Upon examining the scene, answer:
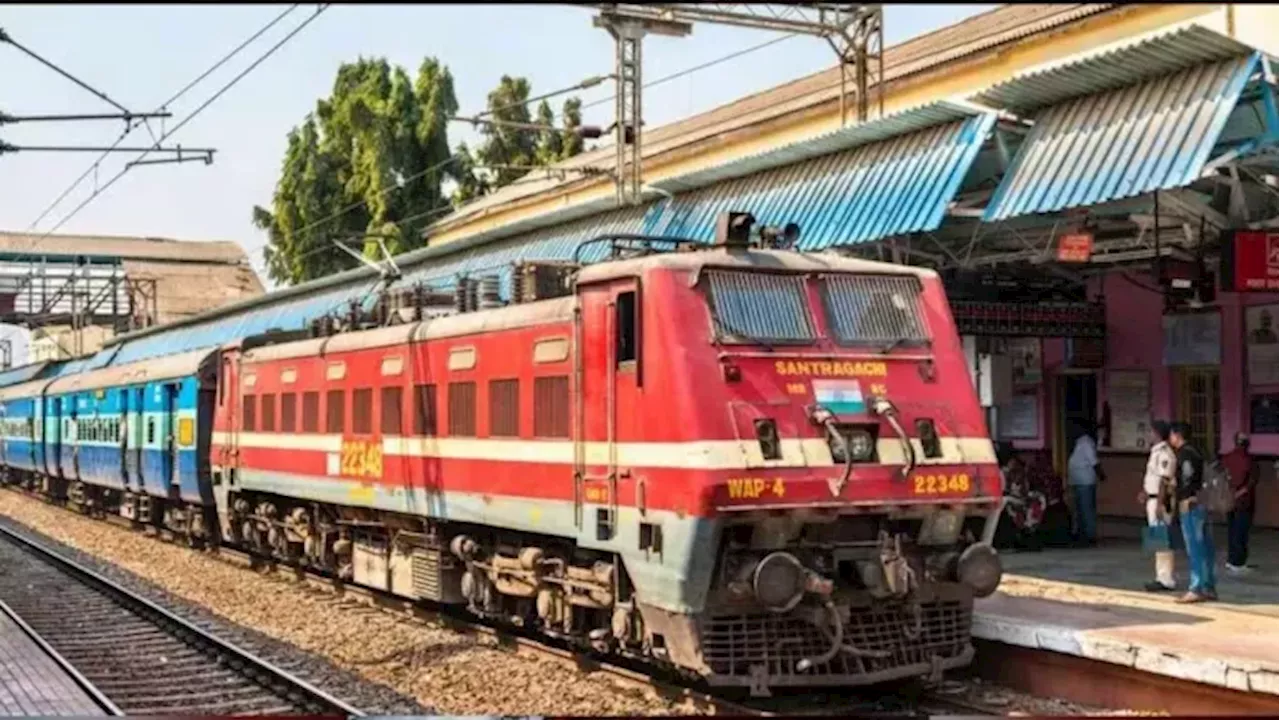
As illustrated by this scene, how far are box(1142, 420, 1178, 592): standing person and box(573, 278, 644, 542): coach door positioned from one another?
5563 millimetres

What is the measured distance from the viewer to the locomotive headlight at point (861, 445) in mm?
9344

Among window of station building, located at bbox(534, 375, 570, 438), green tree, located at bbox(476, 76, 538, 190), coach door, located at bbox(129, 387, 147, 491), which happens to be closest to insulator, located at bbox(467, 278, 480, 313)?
window of station building, located at bbox(534, 375, 570, 438)

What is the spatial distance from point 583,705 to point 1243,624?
507cm

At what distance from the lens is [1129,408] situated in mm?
18406

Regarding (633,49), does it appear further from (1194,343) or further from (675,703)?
(675,703)

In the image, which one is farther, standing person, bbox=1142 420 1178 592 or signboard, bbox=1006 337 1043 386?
signboard, bbox=1006 337 1043 386

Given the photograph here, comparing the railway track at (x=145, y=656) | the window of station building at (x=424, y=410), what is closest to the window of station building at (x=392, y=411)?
the window of station building at (x=424, y=410)

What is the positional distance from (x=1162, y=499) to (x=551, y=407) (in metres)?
5.73

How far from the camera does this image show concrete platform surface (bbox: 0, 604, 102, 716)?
9.82m

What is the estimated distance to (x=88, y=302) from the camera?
35.8 metres

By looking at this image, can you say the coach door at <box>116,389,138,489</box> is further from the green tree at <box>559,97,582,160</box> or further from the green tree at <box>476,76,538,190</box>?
the green tree at <box>559,97,582,160</box>

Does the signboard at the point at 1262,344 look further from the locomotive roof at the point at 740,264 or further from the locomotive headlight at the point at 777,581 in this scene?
the locomotive headlight at the point at 777,581

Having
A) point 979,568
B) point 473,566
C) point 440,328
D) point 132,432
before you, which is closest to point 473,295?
point 440,328

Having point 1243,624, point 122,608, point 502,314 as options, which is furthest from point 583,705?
point 122,608
